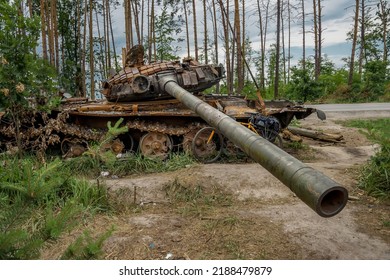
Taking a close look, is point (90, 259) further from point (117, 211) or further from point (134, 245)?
point (117, 211)

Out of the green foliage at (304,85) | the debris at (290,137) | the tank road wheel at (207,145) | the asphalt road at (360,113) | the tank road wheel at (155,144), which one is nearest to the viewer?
the tank road wheel at (207,145)

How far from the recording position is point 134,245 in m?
4.47

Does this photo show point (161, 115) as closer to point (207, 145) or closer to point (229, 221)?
point (207, 145)

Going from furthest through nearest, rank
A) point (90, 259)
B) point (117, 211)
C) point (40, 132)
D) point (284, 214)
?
point (40, 132) < point (117, 211) < point (284, 214) < point (90, 259)

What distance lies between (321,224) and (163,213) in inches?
92.4

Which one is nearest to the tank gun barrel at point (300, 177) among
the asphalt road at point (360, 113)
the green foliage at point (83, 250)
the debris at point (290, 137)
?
the green foliage at point (83, 250)

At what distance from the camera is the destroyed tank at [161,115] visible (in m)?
8.50

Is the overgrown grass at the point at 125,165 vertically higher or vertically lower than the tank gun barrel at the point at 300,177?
lower

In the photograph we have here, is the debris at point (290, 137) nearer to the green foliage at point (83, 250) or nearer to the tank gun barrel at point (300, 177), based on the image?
the tank gun barrel at point (300, 177)

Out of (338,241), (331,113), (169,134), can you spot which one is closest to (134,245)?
(338,241)

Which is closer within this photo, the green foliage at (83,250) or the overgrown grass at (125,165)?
the green foliage at (83,250)

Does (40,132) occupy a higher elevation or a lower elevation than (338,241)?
higher

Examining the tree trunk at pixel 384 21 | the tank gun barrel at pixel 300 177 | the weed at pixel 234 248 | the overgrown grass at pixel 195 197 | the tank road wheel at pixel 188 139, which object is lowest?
the weed at pixel 234 248

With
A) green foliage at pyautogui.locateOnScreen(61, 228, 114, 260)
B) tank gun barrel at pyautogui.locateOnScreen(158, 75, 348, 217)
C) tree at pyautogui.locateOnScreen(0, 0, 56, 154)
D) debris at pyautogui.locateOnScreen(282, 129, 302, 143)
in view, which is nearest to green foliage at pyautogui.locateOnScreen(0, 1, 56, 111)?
tree at pyautogui.locateOnScreen(0, 0, 56, 154)
